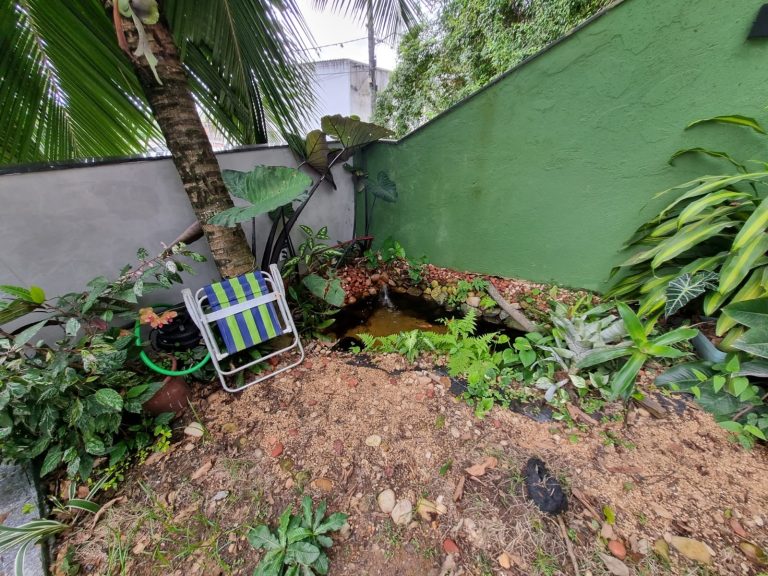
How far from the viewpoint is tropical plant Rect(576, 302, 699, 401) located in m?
Result: 1.34

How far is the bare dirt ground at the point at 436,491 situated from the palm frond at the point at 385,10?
7.76ft

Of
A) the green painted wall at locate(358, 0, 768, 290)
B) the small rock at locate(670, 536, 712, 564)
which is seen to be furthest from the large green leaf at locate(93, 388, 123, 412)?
the green painted wall at locate(358, 0, 768, 290)

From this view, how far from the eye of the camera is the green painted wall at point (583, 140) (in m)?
1.55

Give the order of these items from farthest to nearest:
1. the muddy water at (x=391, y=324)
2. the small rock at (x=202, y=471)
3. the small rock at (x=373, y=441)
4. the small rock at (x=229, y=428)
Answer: the muddy water at (x=391, y=324) < the small rock at (x=229, y=428) < the small rock at (x=373, y=441) < the small rock at (x=202, y=471)

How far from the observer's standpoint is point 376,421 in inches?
60.4

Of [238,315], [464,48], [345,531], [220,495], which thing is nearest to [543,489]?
[345,531]

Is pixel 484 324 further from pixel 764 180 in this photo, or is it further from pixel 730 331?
pixel 764 180

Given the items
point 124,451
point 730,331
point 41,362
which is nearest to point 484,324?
point 730,331

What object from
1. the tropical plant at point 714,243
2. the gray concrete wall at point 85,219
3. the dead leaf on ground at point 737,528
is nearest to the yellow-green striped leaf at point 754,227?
the tropical plant at point 714,243

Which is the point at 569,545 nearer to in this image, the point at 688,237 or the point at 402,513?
the point at 402,513

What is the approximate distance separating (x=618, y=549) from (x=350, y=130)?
9.98ft

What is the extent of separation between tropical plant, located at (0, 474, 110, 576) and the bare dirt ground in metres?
0.07

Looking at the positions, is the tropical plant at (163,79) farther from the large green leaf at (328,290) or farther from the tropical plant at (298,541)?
the tropical plant at (298,541)

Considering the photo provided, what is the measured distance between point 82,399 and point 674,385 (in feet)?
9.54
